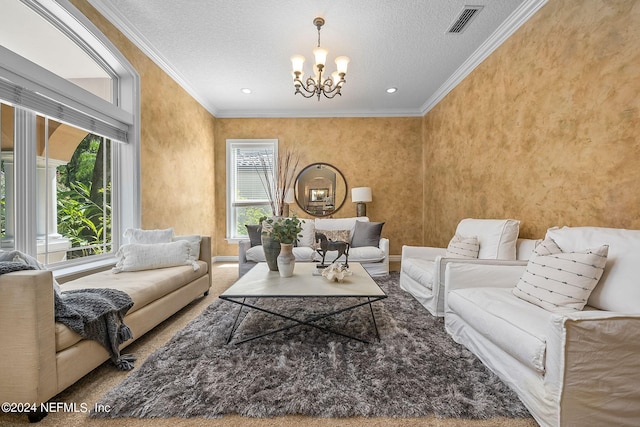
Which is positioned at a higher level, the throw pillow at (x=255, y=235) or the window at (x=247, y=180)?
the window at (x=247, y=180)

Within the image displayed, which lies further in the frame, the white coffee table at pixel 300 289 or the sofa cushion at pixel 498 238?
the sofa cushion at pixel 498 238

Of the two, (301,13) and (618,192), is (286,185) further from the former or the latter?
(618,192)

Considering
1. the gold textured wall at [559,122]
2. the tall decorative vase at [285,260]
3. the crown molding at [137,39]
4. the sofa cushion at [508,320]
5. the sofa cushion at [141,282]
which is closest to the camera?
the sofa cushion at [508,320]

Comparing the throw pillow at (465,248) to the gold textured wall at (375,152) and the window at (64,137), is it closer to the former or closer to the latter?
the gold textured wall at (375,152)

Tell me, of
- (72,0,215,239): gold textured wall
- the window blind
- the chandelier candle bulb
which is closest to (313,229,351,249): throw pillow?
(72,0,215,239): gold textured wall

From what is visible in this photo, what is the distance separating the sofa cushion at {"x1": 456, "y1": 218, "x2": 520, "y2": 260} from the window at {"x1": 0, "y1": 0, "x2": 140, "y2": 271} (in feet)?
11.9

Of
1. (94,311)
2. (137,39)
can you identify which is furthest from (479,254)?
(137,39)

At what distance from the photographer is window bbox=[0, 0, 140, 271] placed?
6.44 ft

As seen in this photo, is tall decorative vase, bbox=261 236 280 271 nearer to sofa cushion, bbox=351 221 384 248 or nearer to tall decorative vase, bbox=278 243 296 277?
tall decorative vase, bbox=278 243 296 277

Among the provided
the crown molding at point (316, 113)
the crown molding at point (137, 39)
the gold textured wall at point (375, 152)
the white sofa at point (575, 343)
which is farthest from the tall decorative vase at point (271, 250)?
the crown molding at point (316, 113)

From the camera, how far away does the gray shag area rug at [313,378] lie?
1.37 metres

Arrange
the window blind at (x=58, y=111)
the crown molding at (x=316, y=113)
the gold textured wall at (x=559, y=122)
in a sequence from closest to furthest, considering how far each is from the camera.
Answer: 1. the gold textured wall at (x=559, y=122)
2. the window blind at (x=58, y=111)
3. the crown molding at (x=316, y=113)

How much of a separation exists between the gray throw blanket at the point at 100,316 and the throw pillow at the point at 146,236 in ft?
3.50

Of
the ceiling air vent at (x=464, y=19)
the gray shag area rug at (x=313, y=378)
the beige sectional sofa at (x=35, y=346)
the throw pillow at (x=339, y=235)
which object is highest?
the ceiling air vent at (x=464, y=19)
